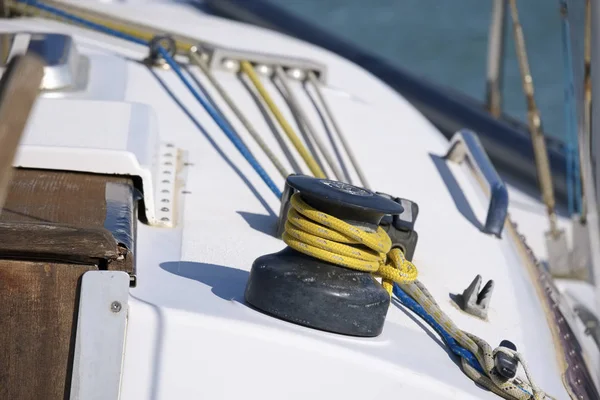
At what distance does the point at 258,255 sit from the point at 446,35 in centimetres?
797

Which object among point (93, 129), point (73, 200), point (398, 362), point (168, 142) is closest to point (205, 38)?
point (168, 142)

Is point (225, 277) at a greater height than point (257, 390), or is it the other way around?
point (225, 277)

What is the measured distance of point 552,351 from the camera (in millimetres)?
1665

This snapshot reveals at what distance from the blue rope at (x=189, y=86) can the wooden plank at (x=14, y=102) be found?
936 millimetres

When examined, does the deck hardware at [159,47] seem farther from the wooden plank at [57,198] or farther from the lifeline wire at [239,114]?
the wooden plank at [57,198]

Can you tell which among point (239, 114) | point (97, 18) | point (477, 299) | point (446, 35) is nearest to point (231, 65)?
point (239, 114)

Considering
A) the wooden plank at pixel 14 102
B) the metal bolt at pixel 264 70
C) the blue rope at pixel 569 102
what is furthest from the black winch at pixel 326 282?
the metal bolt at pixel 264 70

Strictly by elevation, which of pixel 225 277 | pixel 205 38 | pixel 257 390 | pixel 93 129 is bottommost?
pixel 257 390

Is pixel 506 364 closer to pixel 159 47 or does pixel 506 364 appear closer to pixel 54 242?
pixel 54 242

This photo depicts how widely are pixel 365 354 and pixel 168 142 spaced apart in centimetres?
83

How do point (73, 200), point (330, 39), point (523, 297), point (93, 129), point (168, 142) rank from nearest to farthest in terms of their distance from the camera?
point (73, 200), point (93, 129), point (523, 297), point (168, 142), point (330, 39)

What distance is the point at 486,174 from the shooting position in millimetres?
2076

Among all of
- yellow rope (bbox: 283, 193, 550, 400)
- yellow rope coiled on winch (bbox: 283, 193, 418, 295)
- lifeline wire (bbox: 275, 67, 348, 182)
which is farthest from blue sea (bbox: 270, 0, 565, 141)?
yellow rope coiled on winch (bbox: 283, 193, 418, 295)

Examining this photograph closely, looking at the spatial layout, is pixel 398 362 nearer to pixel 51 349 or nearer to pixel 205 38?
pixel 51 349
